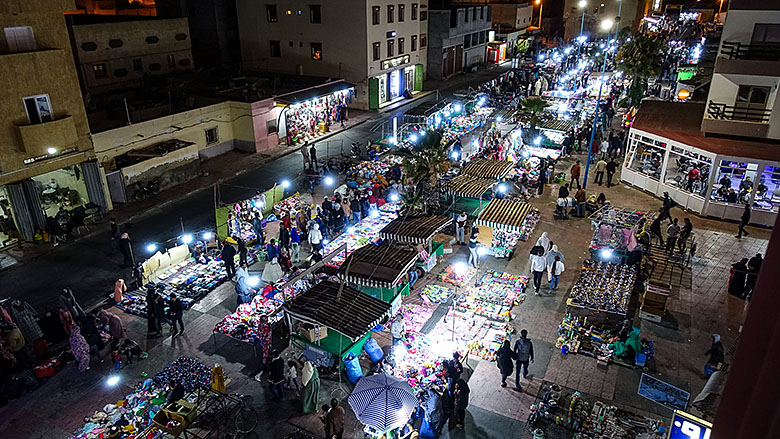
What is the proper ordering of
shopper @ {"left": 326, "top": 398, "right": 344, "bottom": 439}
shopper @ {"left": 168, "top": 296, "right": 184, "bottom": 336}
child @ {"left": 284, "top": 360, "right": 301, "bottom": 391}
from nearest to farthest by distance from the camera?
1. shopper @ {"left": 326, "top": 398, "right": 344, "bottom": 439}
2. child @ {"left": 284, "top": 360, "right": 301, "bottom": 391}
3. shopper @ {"left": 168, "top": 296, "right": 184, "bottom": 336}

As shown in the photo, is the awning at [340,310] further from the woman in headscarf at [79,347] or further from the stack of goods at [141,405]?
the woman in headscarf at [79,347]

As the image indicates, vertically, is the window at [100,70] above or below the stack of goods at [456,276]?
above

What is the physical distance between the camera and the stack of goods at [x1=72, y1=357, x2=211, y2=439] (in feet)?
43.1

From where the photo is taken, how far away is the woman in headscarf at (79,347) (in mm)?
14980

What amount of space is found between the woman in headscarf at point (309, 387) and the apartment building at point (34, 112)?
17089 millimetres

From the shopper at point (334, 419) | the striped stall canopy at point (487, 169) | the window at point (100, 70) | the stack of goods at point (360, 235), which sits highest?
the window at point (100, 70)

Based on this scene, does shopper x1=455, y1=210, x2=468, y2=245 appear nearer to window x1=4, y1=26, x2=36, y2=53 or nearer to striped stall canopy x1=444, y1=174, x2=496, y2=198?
striped stall canopy x1=444, y1=174, x2=496, y2=198

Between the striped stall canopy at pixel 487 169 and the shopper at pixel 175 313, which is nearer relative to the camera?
the shopper at pixel 175 313

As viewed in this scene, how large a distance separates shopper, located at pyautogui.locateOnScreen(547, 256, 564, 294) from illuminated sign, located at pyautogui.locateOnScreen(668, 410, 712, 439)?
34.7ft

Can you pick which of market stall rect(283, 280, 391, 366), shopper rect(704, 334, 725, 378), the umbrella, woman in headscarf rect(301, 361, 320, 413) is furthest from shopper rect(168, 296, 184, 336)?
shopper rect(704, 334, 725, 378)

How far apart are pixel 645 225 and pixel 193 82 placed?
33.5 metres

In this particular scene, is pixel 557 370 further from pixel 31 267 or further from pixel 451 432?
pixel 31 267

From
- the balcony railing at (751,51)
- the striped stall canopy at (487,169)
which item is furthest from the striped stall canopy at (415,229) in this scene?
the balcony railing at (751,51)

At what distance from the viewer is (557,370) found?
1496 cm
